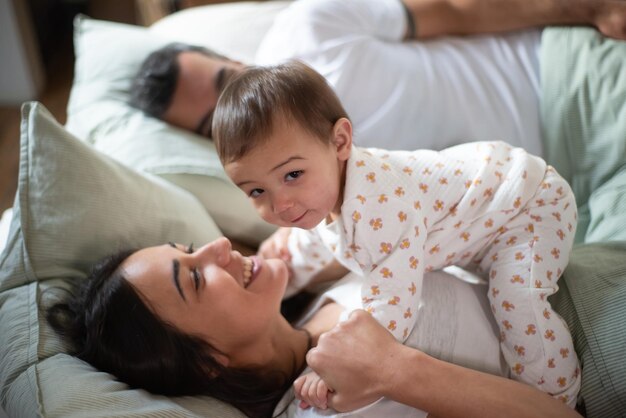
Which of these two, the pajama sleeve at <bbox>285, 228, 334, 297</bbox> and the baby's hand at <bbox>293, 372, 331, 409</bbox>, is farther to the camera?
the pajama sleeve at <bbox>285, 228, 334, 297</bbox>

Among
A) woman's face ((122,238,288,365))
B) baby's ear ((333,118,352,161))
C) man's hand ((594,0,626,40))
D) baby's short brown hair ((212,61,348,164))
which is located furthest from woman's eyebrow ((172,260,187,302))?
man's hand ((594,0,626,40))

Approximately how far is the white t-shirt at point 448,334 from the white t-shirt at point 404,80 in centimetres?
52

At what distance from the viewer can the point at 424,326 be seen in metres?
1.16

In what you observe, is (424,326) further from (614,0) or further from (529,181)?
(614,0)

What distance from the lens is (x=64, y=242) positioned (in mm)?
1234

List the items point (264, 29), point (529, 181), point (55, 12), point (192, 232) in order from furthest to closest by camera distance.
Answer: point (55, 12) < point (264, 29) < point (192, 232) < point (529, 181)

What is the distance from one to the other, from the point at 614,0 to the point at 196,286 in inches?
52.9

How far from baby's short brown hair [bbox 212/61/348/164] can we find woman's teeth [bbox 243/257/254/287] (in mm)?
304

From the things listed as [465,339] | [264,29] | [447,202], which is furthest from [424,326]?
[264,29]

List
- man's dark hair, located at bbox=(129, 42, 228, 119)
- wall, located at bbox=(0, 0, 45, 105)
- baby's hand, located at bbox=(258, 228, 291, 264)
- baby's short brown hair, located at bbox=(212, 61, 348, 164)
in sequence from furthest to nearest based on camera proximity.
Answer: wall, located at bbox=(0, 0, 45, 105) → man's dark hair, located at bbox=(129, 42, 228, 119) → baby's hand, located at bbox=(258, 228, 291, 264) → baby's short brown hair, located at bbox=(212, 61, 348, 164)

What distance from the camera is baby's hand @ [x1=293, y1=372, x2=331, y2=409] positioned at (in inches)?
42.4

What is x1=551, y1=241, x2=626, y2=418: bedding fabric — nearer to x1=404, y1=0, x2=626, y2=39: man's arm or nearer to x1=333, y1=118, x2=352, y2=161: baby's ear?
x1=333, y1=118, x2=352, y2=161: baby's ear

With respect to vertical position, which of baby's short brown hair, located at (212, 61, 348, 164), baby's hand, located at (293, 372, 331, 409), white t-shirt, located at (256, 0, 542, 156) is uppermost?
baby's short brown hair, located at (212, 61, 348, 164)

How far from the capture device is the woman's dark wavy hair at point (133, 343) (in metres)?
1.10
